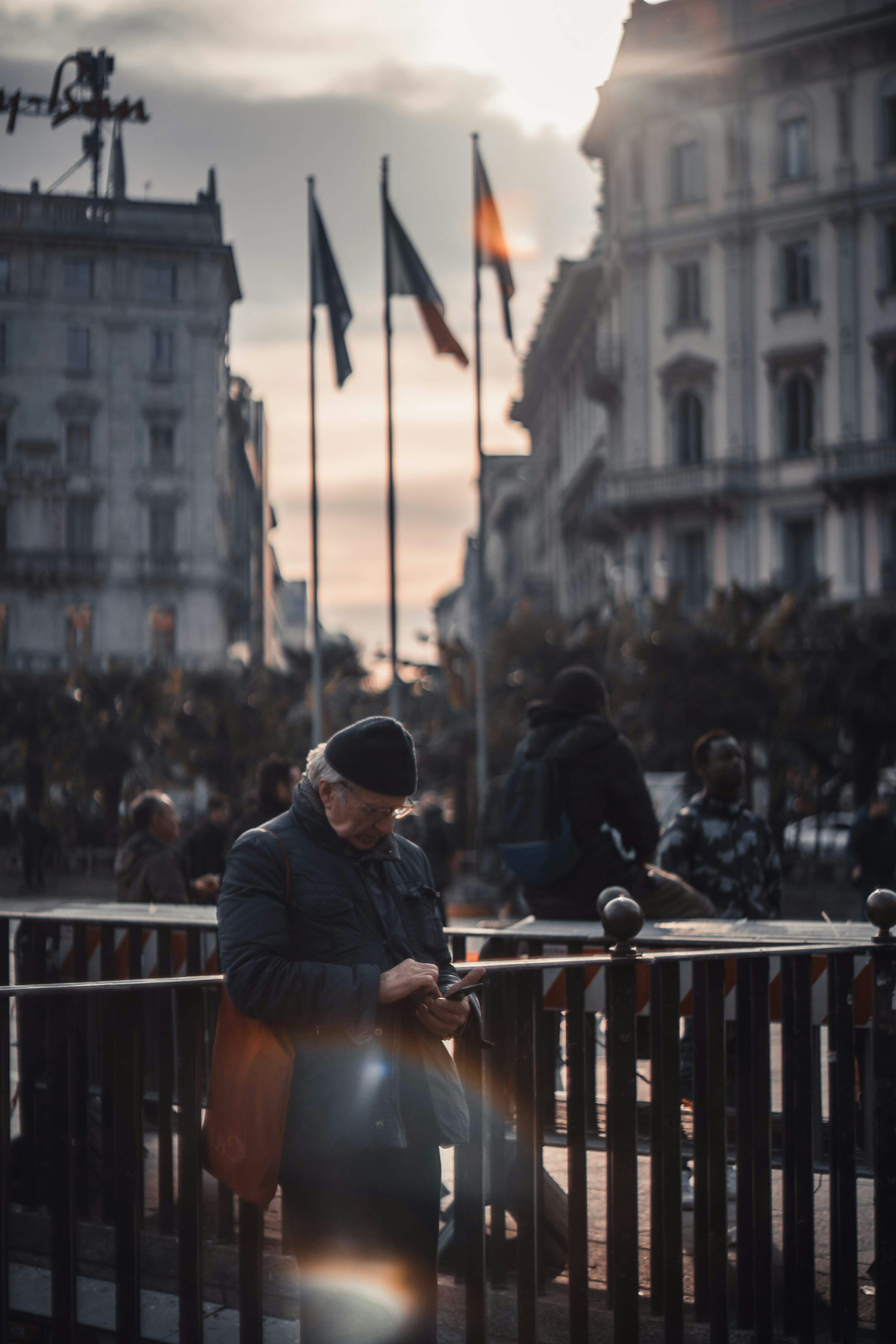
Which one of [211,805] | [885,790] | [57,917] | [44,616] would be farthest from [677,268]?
[57,917]

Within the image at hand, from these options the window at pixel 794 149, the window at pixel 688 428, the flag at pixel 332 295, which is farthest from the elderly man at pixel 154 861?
the window at pixel 794 149

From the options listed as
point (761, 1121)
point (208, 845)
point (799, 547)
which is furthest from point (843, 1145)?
point (799, 547)

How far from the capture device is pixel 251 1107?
3.21 meters

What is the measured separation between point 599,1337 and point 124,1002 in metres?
1.88

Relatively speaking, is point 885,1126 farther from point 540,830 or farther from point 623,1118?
point 540,830

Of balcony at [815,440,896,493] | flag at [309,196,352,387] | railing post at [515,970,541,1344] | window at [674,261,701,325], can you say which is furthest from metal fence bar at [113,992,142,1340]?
window at [674,261,701,325]

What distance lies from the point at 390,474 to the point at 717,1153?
20262 mm

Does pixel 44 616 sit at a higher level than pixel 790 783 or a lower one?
higher

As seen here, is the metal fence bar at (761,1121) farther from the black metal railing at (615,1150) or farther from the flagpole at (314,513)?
the flagpole at (314,513)

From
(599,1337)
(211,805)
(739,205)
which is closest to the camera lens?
(599,1337)

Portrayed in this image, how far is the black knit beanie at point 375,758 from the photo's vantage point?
3.34 metres

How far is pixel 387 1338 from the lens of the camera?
3.35 m

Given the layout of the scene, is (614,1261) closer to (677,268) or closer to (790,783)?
(790,783)

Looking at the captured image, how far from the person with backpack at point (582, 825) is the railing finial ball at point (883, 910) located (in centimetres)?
199
